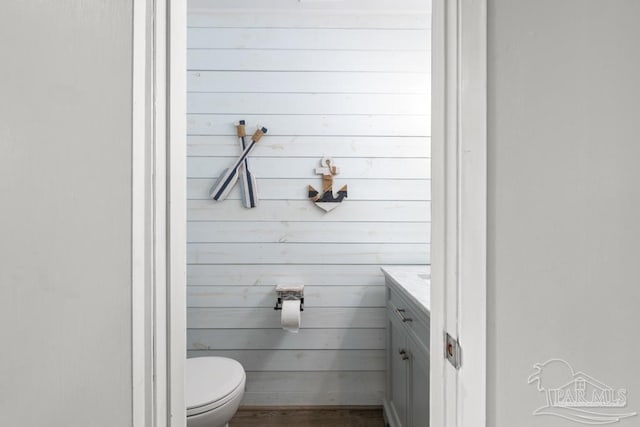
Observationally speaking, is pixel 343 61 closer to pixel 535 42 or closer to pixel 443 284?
pixel 535 42

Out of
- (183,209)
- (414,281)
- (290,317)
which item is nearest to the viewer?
(183,209)

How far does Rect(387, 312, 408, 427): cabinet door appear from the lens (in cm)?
157

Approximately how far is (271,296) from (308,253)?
33 centimetres

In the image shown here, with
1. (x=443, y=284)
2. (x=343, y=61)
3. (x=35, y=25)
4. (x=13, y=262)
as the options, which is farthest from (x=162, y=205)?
(x=343, y=61)

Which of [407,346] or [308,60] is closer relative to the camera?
[407,346]

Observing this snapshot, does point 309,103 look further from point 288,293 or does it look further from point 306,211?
point 288,293

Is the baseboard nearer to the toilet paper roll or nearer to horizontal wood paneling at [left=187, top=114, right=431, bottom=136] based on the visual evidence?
the toilet paper roll

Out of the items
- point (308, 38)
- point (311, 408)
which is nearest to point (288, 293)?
point (311, 408)

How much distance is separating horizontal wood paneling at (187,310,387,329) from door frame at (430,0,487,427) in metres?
1.36

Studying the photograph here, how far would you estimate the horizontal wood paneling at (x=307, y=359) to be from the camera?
2.07 m

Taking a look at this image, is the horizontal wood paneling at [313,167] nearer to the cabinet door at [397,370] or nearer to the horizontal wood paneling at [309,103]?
the horizontal wood paneling at [309,103]

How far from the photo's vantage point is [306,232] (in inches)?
81.3

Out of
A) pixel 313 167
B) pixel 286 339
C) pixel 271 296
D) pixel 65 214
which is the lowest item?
pixel 286 339

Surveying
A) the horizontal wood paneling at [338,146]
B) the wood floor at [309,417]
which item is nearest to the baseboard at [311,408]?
the wood floor at [309,417]
